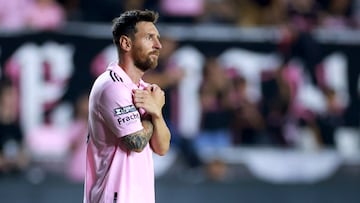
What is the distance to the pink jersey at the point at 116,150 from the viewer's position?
5.38 metres

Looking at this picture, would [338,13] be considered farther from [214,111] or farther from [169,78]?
[169,78]

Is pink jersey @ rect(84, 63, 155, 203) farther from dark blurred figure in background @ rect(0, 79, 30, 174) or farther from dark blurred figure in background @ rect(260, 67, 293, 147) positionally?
dark blurred figure in background @ rect(260, 67, 293, 147)

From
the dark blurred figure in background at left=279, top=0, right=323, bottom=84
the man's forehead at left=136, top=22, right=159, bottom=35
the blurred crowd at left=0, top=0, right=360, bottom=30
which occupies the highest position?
the blurred crowd at left=0, top=0, right=360, bottom=30

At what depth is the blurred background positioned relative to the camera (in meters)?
10.0

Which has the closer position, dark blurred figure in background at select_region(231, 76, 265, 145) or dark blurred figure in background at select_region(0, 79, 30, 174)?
dark blurred figure in background at select_region(0, 79, 30, 174)

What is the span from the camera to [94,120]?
5508 millimetres

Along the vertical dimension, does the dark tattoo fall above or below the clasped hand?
below

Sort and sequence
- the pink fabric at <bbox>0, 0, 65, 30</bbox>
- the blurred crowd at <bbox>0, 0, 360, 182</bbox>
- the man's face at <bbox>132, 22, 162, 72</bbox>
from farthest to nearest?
the pink fabric at <bbox>0, 0, 65, 30</bbox> < the blurred crowd at <bbox>0, 0, 360, 182</bbox> < the man's face at <bbox>132, 22, 162, 72</bbox>

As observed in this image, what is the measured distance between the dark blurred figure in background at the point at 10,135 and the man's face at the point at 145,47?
4532 millimetres

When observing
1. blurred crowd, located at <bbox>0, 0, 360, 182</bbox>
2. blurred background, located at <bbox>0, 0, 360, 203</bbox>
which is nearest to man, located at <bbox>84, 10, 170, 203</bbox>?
blurred background, located at <bbox>0, 0, 360, 203</bbox>

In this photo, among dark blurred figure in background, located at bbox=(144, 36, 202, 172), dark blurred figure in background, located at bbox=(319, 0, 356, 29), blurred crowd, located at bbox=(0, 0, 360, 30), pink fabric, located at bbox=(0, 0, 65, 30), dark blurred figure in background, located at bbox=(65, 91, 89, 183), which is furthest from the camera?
dark blurred figure in background, located at bbox=(319, 0, 356, 29)

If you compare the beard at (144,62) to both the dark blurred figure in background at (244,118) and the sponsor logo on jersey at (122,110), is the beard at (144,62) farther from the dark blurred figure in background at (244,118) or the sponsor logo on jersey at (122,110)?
the dark blurred figure in background at (244,118)

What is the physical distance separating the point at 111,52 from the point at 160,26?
25.2 inches

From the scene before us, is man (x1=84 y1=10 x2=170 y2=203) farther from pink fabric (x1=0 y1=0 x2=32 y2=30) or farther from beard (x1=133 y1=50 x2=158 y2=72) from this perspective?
pink fabric (x1=0 y1=0 x2=32 y2=30)
